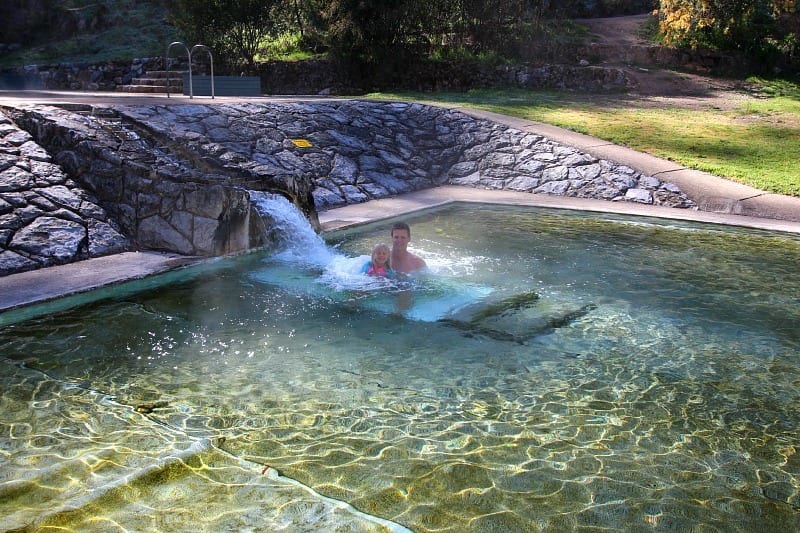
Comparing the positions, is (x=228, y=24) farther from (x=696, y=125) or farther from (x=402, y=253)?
(x=402, y=253)

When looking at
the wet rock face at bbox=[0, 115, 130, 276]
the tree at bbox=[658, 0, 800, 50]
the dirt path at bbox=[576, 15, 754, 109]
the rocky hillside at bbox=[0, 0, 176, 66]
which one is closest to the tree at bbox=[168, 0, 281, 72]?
the rocky hillside at bbox=[0, 0, 176, 66]

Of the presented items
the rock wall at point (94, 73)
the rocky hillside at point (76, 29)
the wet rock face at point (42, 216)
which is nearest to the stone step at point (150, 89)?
the rock wall at point (94, 73)

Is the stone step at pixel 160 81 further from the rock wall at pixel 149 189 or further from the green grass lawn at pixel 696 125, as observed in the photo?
the rock wall at pixel 149 189

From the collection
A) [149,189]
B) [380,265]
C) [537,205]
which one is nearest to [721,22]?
[537,205]

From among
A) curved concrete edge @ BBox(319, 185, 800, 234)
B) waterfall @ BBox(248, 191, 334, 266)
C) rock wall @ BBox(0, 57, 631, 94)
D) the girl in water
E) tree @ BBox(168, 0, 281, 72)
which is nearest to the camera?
the girl in water

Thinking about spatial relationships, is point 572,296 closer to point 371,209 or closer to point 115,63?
point 371,209

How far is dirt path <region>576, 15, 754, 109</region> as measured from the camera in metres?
16.8

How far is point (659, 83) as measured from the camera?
18578 millimetres

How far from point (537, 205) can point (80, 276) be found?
685cm

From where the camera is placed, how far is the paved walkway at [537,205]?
6.40m

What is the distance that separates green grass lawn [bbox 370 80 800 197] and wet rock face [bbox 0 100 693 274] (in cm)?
136

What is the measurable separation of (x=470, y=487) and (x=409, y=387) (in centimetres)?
124

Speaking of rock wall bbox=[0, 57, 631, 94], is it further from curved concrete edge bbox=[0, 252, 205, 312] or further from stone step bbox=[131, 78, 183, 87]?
curved concrete edge bbox=[0, 252, 205, 312]

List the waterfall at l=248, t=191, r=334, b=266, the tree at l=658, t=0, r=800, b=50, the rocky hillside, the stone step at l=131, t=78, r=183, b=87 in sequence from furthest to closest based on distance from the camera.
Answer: the rocky hillside → the stone step at l=131, t=78, r=183, b=87 → the tree at l=658, t=0, r=800, b=50 → the waterfall at l=248, t=191, r=334, b=266
